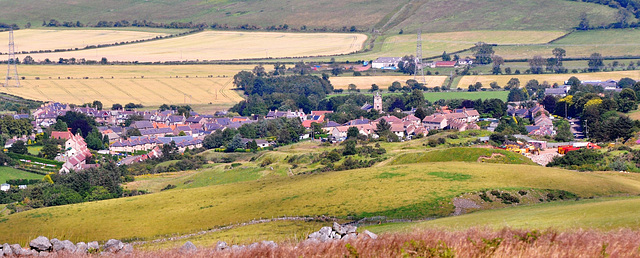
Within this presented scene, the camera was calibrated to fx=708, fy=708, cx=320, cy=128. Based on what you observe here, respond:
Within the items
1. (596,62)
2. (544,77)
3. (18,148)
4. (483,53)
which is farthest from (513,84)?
(18,148)

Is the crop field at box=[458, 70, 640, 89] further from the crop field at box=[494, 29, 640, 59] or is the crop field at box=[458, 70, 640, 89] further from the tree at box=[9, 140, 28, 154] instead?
the tree at box=[9, 140, 28, 154]

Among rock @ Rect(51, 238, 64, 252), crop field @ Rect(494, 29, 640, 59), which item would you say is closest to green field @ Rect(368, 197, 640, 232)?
rock @ Rect(51, 238, 64, 252)

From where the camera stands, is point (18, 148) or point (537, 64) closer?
point (18, 148)

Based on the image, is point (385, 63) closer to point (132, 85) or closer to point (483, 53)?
point (483, 53)

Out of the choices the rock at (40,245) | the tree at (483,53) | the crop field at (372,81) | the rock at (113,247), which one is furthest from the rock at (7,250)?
the tree at (483,53)

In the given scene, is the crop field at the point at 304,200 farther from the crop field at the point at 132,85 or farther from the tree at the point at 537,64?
the tree at the point at 537,64
